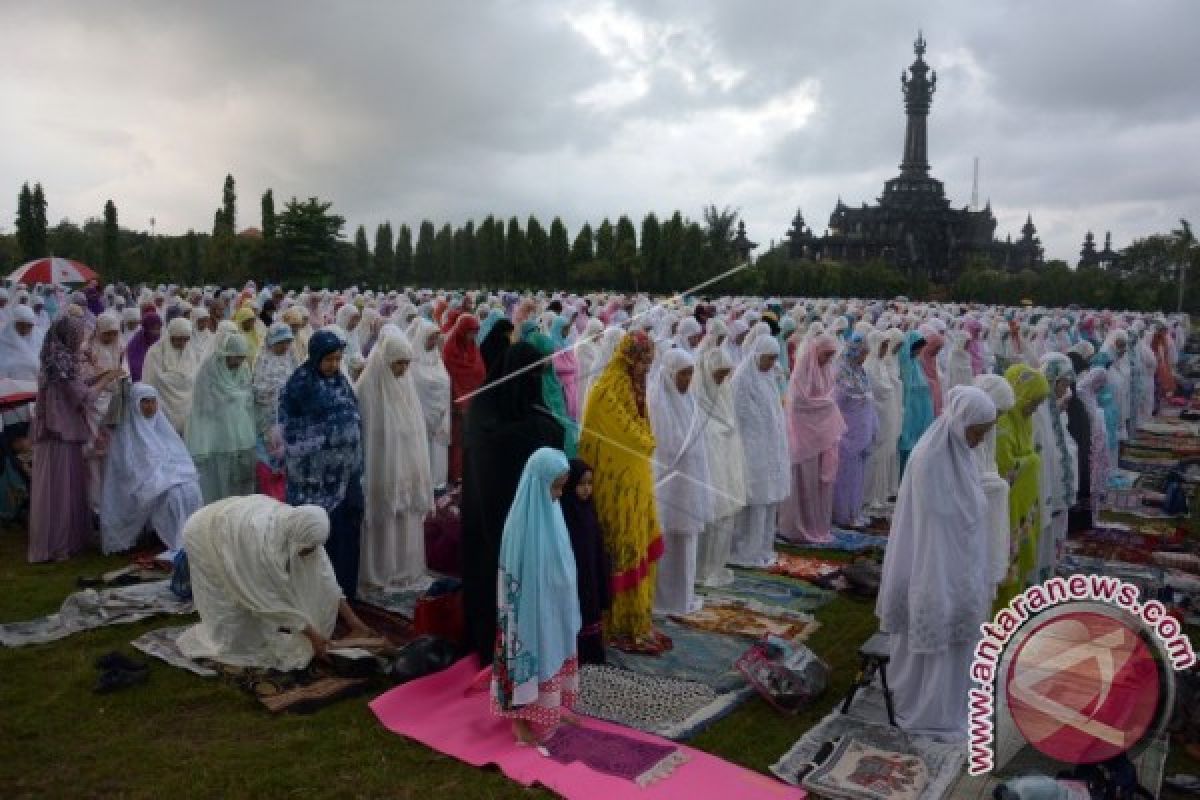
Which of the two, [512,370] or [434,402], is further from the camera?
[434,402]

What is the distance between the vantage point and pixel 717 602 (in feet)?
19.4

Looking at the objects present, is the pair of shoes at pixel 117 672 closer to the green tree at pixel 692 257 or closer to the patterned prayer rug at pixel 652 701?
the patterned prayer rug at pixel 652 701

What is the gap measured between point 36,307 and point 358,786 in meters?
13.3

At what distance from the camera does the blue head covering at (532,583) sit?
148 inches

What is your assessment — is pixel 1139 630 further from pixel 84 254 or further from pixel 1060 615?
pixel 84 254

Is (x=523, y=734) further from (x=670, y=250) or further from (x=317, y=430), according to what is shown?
(x=670, y=250)

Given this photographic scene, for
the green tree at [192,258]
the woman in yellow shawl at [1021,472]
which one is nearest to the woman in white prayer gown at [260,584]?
the woman in yellow shawl at [1021,472]

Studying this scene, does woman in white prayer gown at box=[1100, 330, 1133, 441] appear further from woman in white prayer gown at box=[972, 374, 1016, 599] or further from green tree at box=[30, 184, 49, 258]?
green tree at box=[30, 184, 49, 258]

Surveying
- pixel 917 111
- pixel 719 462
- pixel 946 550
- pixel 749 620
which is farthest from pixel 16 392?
pixel 917 111

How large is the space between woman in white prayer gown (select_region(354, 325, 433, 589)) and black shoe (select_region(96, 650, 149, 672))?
159 centimetres

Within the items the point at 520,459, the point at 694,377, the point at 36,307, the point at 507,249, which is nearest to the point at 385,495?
the point at 520,459

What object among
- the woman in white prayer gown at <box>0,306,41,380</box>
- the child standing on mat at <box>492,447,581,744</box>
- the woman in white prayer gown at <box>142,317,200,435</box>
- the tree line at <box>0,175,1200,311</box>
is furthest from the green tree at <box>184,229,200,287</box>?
the child standing on mat at <box>492,447,581,744</box>

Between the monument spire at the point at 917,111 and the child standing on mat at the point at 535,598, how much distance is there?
6081 cm

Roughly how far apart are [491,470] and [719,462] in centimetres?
199
